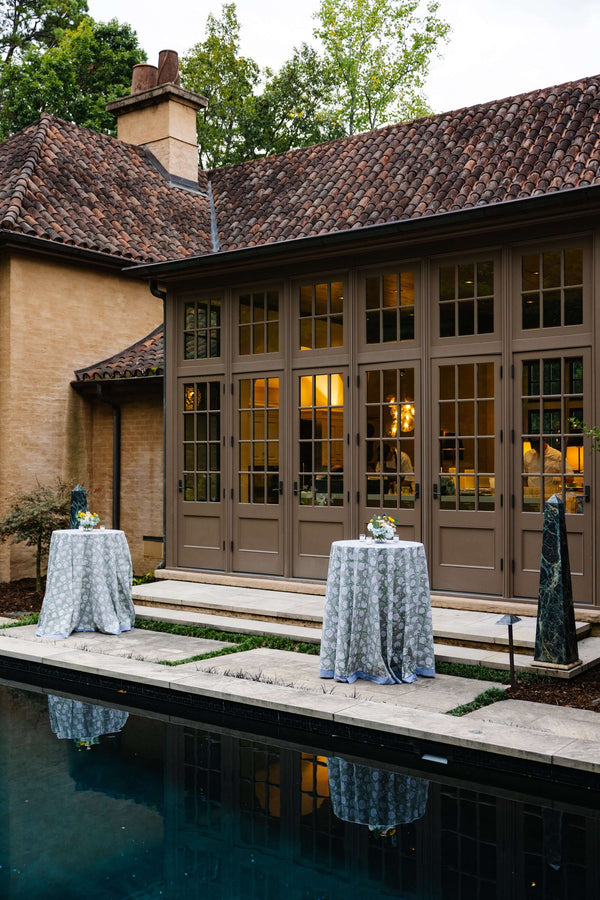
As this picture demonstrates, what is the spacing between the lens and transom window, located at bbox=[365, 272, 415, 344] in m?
9.20

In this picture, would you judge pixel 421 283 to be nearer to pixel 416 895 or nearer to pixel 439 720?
pixel 439 720

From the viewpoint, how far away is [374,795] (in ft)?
15.6

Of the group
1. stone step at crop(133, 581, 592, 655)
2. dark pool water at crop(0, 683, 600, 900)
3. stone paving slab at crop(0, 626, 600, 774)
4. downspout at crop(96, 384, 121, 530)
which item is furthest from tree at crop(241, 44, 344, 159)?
dark pool water at crop(0, 683, 600, 900)

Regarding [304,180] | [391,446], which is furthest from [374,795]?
[304,180]

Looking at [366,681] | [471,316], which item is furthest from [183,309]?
[366,681]

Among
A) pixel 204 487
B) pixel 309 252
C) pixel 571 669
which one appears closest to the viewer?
pixel 571 669

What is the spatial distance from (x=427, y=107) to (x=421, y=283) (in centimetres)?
1824

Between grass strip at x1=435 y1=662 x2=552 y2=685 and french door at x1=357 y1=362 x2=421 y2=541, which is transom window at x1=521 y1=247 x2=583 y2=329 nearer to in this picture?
french door at x1=357 y1=362 x2=421 y2=541

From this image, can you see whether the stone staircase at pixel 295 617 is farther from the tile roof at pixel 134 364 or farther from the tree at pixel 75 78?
the tree at pixel 75 78

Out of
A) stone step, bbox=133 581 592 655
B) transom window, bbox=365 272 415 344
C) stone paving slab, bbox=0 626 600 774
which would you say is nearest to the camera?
stone paving slab, bbox=0 626 600 774

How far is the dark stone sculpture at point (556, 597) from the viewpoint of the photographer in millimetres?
6578

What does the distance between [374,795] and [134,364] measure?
346 inches

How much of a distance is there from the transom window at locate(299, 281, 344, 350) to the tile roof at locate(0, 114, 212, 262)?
4.33 m

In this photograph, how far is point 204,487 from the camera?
35.1 feet
